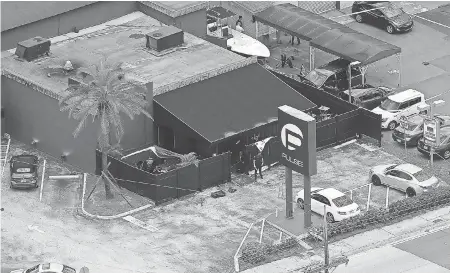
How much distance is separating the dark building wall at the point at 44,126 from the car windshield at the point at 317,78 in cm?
2010

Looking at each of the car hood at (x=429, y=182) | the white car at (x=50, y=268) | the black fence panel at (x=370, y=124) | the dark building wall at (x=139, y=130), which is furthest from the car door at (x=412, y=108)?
the white car at (x=50, y=268)

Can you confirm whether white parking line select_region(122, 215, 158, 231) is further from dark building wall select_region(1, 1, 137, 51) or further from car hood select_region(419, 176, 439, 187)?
dark building wall select_region(1, 1, 137, 51)

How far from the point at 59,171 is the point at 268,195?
47.3 feet

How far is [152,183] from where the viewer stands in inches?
3895

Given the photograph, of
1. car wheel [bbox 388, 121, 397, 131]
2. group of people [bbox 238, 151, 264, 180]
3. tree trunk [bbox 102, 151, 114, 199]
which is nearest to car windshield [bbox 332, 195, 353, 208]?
group of people [bbox 238, 151, 264, 180]

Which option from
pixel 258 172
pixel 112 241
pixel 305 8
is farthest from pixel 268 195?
pixel 305 8

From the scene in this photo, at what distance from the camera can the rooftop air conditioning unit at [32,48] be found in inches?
4284

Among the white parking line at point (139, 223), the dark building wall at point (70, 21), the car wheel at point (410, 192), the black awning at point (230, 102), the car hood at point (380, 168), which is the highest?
the dark building wall at point (70, 21)

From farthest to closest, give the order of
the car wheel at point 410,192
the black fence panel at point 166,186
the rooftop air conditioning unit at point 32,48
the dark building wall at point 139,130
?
the rooftop air conditioning unit at point 32,48
the dark building wall at point 139,130
the car wheel at point 410,192
the black fence panel at point 166,186

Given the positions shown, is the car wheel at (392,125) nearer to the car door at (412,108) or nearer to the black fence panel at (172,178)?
the car door at (412,108)

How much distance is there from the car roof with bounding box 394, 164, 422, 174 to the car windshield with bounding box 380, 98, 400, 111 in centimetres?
978

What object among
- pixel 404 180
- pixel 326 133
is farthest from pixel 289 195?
pixel 326 133

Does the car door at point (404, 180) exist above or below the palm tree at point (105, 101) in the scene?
below

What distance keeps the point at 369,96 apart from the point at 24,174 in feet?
87.2
